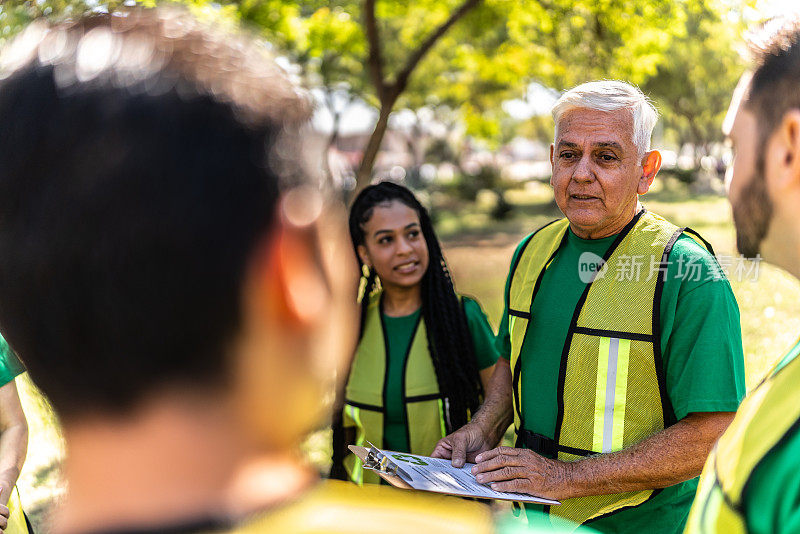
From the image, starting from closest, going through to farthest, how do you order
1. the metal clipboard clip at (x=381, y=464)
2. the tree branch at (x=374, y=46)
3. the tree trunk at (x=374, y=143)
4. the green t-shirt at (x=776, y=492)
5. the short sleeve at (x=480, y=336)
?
the green t-shirt at (x=776, y=492) < the metal clipboard clip at (x=381, y=464) < the short sleeve at (x=480, y=336) < the tree branch at (x=374, y=46) < the tree trunk at (x=374, y=143)

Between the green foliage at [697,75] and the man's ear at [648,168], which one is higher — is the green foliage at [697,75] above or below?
above

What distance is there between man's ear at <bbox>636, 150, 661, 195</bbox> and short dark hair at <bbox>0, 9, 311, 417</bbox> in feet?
6.56

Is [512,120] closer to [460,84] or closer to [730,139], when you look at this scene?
[460,84]

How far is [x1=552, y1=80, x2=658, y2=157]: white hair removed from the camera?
2.42 metres

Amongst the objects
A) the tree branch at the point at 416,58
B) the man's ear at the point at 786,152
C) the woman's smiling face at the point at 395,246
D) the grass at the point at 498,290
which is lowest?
the grass at the point at 498,290

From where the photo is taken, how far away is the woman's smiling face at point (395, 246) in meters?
3.40

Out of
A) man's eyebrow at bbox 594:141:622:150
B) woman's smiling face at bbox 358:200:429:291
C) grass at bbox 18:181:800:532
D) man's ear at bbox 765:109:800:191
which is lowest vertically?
grass at bbox 18:181:800:532

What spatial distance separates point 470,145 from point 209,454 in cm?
6633

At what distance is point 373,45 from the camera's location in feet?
26.4

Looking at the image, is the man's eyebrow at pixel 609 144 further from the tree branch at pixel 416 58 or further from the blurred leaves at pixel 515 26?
the tree branch at pixel 416 58

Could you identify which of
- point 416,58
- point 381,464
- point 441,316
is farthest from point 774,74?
point 416,58

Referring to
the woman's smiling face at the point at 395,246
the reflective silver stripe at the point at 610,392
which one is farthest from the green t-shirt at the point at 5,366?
the reflective silver stripe at the point at 610,392

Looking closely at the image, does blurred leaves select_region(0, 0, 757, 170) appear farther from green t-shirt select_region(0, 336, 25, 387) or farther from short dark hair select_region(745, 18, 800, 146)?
green t-shirt select_region(0, 336, 25, 387)


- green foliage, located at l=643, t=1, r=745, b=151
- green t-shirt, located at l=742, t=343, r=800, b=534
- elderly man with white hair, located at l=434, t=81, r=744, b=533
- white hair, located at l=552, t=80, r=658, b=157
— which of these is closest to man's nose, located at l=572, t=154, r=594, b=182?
elderly man with white hair, located at l=434, t=81, r=744, b=533
